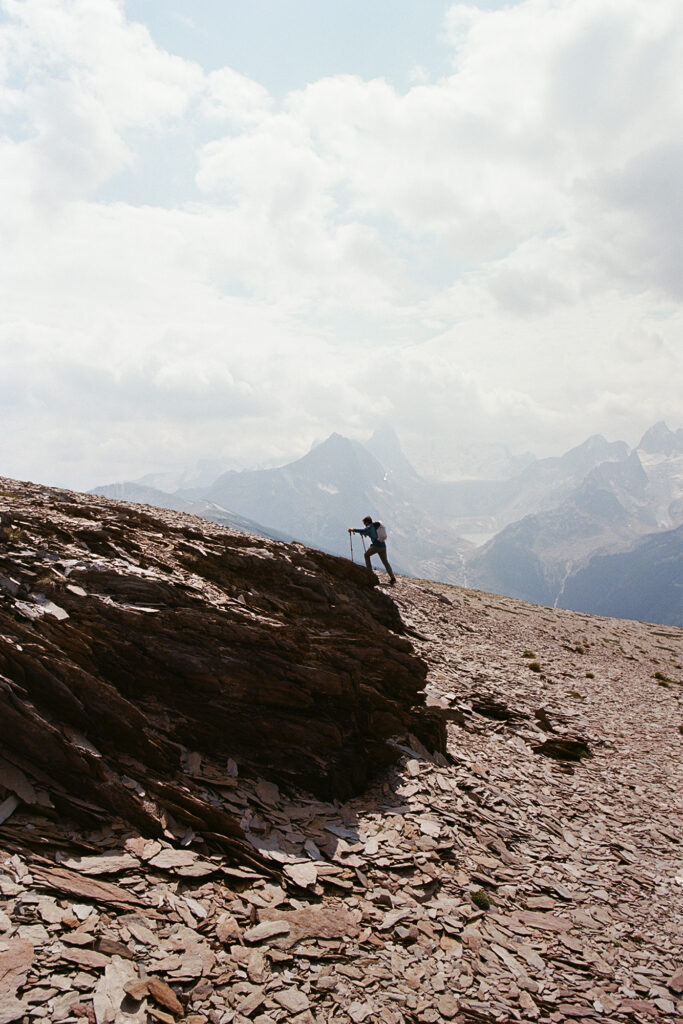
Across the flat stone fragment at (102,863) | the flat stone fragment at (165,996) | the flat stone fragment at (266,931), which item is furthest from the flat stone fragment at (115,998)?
the flat stone fragment at (266,931)

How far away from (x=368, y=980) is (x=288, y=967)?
1685mm

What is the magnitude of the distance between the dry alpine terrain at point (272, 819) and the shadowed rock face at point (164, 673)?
0.07 meters

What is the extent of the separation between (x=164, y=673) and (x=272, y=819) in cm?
530

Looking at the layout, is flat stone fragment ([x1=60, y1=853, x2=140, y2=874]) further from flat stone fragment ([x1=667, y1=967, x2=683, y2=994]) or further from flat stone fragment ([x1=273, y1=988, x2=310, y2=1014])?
flat stone fragment ([x1=667, y1=967, x2=683, y2=994])

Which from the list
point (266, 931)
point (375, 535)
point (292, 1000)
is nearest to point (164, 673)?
point (266, 931)

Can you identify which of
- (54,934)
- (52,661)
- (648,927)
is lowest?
(648,927)

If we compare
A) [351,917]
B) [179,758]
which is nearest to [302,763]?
[179,758]

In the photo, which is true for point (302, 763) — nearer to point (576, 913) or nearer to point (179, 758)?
point (179, 758)

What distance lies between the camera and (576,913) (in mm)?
14766

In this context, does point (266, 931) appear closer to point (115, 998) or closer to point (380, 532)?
point (115, 998)

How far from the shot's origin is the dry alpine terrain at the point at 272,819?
9.57 meters

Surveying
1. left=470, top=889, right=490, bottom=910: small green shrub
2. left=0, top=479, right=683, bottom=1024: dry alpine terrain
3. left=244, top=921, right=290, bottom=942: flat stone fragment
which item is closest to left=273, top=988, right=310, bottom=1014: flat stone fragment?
left=0, top=479, right=683, bottom=1024: dry alpine terrain

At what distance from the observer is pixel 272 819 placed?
14688 millimetres

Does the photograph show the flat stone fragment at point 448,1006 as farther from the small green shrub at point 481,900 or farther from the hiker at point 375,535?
the hiker at point 375,535
